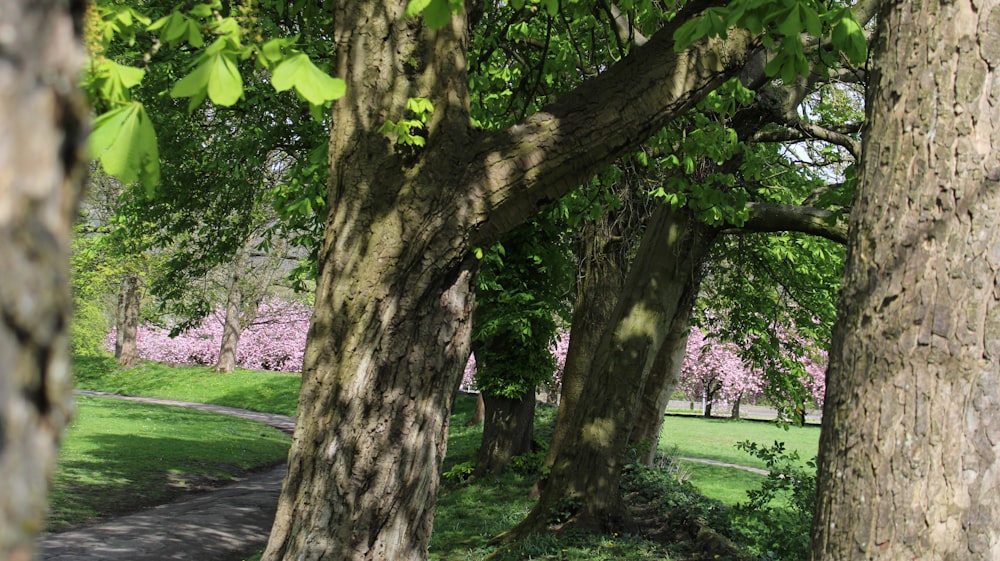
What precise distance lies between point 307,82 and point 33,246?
1.58 meters

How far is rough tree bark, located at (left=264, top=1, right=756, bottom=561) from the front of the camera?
4098mm

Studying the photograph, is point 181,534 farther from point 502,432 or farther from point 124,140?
point 124,140

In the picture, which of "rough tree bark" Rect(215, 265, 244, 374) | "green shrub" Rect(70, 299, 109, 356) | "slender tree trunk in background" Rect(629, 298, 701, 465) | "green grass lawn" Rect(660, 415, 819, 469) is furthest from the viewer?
"green shrub" Rect(70, 299, 109, 356)

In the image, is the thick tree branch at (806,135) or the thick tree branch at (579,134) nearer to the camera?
the thick tree branch at (579,134)

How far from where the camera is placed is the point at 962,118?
3105 millimetres

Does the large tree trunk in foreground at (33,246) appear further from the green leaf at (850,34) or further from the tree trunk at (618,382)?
the tree trunk at (618,382)

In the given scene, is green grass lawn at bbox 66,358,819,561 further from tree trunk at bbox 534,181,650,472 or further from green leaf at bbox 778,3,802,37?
green leaf at bbox 778,3,802,37

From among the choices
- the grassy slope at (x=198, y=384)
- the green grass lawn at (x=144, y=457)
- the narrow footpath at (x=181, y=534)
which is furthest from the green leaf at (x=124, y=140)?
the grassy slope at (x=198, y=384)

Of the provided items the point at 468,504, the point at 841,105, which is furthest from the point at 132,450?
the point at 841,105

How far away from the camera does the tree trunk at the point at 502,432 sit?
54.9 feet

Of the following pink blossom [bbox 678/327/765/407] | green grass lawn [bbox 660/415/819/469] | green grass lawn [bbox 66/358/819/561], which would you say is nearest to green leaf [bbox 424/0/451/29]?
green grass lawn [bbox 66/358/819/561]

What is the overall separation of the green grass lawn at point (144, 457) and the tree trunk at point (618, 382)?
6404 millimetres

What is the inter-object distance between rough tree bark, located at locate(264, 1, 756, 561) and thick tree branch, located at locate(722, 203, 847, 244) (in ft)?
18.2

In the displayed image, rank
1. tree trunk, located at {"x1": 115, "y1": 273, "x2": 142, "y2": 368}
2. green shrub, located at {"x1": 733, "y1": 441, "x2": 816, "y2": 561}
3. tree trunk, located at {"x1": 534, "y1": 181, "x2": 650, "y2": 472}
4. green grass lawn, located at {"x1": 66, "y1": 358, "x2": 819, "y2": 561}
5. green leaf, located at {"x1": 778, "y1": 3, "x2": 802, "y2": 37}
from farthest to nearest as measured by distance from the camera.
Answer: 1. tree trunk, located at {"x1": 115, "y1": 273, "x2": 142, "y2": 368}
2. tree trunk, located at {"x1": 534, "y1": 181, "x2": 650, "y2": 472}
3. green grass lawn, located at {"x1": 66, "y1": 358, "x2": 819, "y2": 561}
4. green shrub, located at {"x1": 733, "y1": 441, "x2": 816, "y2": 561}
5. green leaf, located at {"x1": 778, "y1": 3, "x2": 802, "y2": 37}
